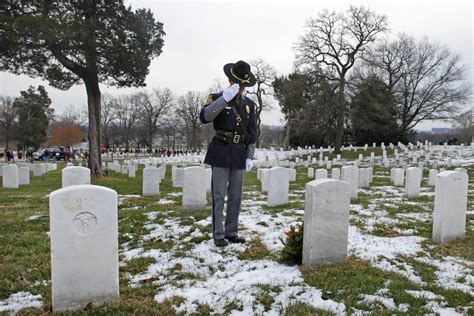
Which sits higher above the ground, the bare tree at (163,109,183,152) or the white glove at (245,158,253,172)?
the bare tree at (163,109,183,152)

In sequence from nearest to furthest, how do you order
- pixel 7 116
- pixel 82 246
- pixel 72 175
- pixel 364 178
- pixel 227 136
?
pixel 82 246, pixel 227 136, pixel 72 175, pixel 364 178, pixel 7 116

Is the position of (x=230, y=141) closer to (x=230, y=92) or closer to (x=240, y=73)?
(x=230, y=92)

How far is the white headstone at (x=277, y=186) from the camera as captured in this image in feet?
27.5

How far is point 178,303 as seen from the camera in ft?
10.3

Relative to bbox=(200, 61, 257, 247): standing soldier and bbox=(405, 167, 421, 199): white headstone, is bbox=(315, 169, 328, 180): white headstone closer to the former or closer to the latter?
bbox=(405, 167, 421, 199): white headstone

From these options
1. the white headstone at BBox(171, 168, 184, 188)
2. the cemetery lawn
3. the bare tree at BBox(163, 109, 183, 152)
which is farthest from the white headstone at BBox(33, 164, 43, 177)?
the bare tree at BBox(163, 109, 183, 152)

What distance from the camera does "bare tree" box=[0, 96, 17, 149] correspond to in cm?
4775

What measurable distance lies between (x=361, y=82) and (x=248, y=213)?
34.4 meters

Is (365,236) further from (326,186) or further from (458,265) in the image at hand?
(326,186)

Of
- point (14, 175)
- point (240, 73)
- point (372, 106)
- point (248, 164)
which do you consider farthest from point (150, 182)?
point (372, 106)

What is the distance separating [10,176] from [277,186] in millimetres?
11003

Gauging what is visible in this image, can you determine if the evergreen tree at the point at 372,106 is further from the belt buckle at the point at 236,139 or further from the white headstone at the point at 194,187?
the belt buckle at the point at 236,139

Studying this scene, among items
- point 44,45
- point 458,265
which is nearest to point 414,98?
point 44,45

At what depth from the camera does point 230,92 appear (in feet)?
14.4
